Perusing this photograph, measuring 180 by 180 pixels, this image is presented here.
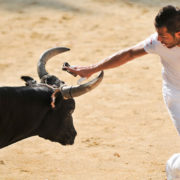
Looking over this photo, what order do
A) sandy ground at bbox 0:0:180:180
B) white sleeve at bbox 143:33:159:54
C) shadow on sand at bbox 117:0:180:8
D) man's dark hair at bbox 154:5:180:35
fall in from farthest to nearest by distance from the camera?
shadow on sand at bbox 117:0:180:8
sandy ground at bbox 0:0:180:180
white sleeve at bbox 143:33:159:54
man's dark hair at bbox 154:5:180:35

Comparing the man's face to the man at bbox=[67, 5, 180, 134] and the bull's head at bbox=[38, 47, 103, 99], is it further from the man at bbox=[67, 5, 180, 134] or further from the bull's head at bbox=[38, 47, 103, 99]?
the bull's head at bbox=[38, 47, 103, 99]

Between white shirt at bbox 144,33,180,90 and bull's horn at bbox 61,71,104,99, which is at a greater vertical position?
white shirt at bbox 144,33,180,90

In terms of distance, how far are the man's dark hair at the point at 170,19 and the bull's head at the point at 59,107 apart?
0.83 metres

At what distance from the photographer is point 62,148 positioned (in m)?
6.41

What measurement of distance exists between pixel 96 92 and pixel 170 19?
4.30m

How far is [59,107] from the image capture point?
4879 mm

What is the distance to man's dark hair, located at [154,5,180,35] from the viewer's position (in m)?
4.06

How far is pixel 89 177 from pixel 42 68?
1.44m

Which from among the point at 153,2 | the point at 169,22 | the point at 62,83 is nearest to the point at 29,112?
the point at 62,83

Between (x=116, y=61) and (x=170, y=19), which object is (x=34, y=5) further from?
(x=170, y=19)

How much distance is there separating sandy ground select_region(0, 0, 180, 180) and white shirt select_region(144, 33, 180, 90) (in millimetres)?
1609

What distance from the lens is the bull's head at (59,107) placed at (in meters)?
4.55

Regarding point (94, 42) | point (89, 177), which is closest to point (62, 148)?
point (89, 177)

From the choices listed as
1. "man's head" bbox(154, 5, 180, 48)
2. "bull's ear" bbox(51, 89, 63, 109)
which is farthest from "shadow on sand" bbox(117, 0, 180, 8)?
"man's head" bbox(154, 5, 180, 48)
